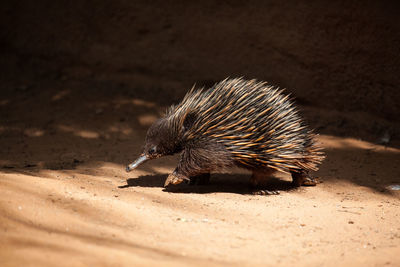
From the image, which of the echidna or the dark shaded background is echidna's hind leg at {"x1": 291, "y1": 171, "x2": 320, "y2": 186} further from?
the dark shaded background

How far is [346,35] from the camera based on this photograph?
25.8ft

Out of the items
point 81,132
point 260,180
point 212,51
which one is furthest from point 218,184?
point 212,51

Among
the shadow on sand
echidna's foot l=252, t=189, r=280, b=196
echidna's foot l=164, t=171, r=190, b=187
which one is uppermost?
echidna's foot l=164, t=171, r=190, b=187

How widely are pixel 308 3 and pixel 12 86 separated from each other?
5.88 metres

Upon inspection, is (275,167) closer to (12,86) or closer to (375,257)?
(375,257)

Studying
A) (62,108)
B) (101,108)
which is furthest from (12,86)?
(101,108)

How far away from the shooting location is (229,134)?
5.39 meters

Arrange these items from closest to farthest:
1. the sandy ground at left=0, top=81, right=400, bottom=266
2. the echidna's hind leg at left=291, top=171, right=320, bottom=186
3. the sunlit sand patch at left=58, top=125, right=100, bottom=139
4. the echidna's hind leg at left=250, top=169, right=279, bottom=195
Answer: the sandy ground at left=0, top=81, right=400, bottom=266 < the echidna's hind leg at left=250, top=169, right=279, bottom=195 < the echidna's hind leg at left=291, top=171, right=320, bottom=186 < the sunlit sand patch at left=58, top=125, right=100, bottom=139

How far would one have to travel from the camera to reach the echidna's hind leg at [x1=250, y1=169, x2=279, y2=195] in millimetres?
5656

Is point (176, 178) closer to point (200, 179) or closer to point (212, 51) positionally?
point (200, 179)

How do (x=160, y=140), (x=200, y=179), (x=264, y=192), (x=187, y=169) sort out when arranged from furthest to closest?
(x=200, y=179) < (x=264, y=192) < (x=160, y=140) < (x=187, y=169)

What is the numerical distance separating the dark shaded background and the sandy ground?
61 centimetres

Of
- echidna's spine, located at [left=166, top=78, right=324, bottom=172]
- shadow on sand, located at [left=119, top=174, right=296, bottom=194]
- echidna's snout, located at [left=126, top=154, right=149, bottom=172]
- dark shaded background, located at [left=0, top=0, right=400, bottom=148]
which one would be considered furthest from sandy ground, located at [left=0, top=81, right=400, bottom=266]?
dark shaded background, located at [left=0, top=0, right=400, bottom=148]

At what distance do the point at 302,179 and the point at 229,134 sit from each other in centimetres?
131
